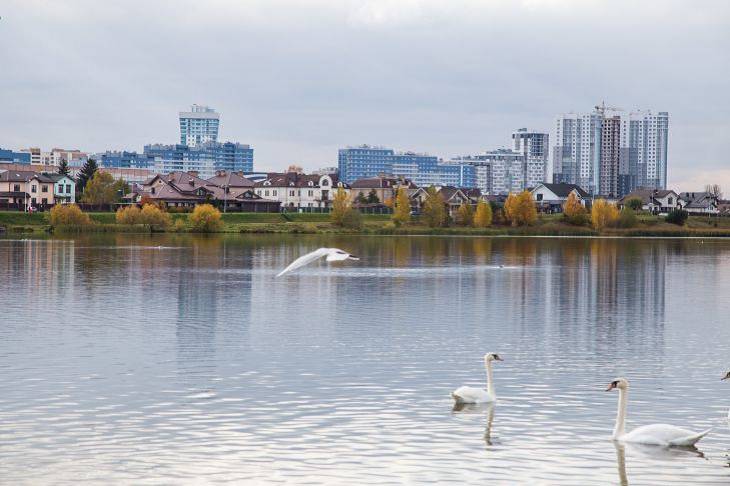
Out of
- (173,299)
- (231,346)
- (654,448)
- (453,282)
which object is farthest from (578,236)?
(654,448)

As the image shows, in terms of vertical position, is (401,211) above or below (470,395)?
above

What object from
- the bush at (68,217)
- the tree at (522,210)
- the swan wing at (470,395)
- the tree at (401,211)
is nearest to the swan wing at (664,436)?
the swan wing at (470,395)

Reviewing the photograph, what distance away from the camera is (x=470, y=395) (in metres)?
21.2

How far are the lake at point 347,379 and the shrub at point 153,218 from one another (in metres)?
69.6

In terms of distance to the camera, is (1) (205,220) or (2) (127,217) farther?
(2) (127,217)

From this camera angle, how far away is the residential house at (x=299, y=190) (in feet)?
559

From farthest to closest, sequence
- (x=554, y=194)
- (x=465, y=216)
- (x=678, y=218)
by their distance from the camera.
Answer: (x=554, y=194) → (x=678, y=218) → (x=465, y=216)

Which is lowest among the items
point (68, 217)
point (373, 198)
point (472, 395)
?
point (472, 395)

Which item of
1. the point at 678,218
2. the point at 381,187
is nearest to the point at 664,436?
the point at 678,218

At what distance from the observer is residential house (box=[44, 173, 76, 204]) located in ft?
482

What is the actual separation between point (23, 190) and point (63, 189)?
9.19 meters

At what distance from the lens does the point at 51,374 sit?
24.4m

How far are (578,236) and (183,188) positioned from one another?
54425 millimetres

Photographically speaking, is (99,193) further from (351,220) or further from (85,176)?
(351,220)
